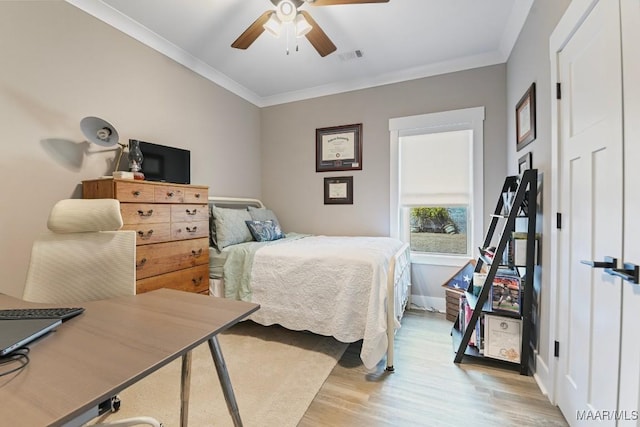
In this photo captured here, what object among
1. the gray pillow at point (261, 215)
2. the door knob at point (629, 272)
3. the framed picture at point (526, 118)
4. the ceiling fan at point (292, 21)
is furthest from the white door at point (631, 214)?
the gray pillow at point (261, 215)

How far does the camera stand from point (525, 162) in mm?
2244

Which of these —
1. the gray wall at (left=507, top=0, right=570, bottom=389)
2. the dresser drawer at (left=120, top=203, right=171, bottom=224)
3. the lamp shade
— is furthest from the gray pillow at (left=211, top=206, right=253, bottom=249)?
the gray wall at (left=507, top=0, right=570, bottom=389)

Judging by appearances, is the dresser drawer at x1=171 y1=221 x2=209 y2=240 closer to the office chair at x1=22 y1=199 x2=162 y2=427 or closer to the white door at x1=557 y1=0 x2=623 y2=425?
the office chair at x1=22 y1=199 x2=162 y2=427

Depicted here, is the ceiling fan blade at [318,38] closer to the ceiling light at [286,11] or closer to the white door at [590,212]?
the ceiling light at [286,11]

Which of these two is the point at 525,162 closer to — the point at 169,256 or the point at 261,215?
the point at 261,215

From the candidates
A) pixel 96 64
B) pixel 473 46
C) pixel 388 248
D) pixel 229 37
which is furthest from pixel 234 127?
pixel 473 46

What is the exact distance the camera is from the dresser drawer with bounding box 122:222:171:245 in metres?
2.03

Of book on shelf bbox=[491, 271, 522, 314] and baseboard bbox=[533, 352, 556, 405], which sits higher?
book on shelf bbox=[491, 271, 522, 314]

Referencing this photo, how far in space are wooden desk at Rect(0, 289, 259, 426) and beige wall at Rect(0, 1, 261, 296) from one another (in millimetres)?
1149

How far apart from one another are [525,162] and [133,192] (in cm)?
309

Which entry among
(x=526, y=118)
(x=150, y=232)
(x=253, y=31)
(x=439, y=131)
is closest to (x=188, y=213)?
(x=150, y=232)

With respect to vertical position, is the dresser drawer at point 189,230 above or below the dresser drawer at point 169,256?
above

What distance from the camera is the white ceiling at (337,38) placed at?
2.27 meters

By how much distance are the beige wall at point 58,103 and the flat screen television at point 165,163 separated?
19 cm
